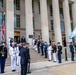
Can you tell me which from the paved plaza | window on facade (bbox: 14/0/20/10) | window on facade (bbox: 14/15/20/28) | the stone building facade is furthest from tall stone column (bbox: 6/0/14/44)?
the paved plaza

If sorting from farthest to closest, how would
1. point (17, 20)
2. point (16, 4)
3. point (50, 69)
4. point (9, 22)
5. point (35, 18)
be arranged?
point (35, 18), point (16, 4), point (17, 20), point (9, 22), point (50, 69)

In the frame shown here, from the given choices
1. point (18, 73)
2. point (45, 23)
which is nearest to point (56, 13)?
point (45, 23)

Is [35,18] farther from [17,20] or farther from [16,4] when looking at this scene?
[16,4]

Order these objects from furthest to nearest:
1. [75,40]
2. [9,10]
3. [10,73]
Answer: [75,40], [9,10], [10,73]

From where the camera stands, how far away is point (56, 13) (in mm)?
29047

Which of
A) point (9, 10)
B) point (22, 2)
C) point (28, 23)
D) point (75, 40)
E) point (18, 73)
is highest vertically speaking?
point (22, 2)

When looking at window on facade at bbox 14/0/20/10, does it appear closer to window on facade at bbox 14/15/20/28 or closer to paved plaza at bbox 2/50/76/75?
window on facade at bbox 14/15/20/28

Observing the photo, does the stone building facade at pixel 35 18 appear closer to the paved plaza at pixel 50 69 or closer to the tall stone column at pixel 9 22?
the tall stone column at pixel 9 22

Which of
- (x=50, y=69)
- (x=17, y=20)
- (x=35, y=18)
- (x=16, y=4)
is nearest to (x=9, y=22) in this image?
(x=17, y=20)

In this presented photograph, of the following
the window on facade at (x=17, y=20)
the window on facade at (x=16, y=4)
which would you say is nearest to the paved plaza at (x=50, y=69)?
the window on facade at (x=17, y=20)

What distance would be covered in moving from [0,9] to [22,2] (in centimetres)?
536

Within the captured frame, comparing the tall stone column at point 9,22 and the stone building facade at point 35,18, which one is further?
the stone building facade at point 35,18

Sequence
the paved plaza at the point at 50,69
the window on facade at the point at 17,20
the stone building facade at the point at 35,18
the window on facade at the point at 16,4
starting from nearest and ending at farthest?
1. the paved plaza at the point at 50,69
2. the stone building facade at the point at 35,18
3. the window on facade at the point at 17,20
4. the window on facade at the point at 16,4

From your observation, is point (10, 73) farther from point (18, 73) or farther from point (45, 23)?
point (45, 23)
